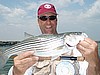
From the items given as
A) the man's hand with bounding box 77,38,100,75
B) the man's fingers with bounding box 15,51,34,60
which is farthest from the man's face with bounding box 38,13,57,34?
the man's hand with bounding box 77,38,100,75

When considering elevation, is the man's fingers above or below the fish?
below

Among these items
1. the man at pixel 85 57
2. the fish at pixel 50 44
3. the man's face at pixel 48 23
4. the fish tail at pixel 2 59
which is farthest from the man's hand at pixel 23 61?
the man's face at pixel 48 23

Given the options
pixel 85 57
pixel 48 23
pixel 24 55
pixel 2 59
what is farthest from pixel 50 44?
Result: pixel 48 23

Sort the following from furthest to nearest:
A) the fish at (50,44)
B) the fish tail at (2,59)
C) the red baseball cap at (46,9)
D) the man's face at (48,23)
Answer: the red baseball cap at (46,9) → the man's face at (48,23) → the fish tail at (2,59) → the fish at (50,44)

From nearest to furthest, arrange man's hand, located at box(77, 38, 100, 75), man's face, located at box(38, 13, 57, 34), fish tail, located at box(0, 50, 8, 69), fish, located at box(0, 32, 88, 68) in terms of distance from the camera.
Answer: man's hand, located at box(77, 38, 100, 75), fish, located at box(0, 32, 88, 68), fish tail, located at box(0, 50, 8, 69), man's face, located at box(38, 13, 57, 34)

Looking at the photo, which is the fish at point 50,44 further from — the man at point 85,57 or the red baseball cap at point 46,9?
the red baseball cap at point 46,9

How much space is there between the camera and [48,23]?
6430 millimetres

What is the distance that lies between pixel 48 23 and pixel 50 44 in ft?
6.93

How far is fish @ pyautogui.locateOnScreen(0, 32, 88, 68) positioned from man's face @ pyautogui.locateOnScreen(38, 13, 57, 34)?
1869 millimetres

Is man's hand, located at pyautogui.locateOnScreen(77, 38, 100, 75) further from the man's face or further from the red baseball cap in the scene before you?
the red baseball cap

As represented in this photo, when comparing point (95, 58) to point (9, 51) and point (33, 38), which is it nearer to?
point (33, 38)

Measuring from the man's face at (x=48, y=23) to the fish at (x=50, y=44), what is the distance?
1869 mm

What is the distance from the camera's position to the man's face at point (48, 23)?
6406 millimetres

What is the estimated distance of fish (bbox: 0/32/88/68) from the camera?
434 centimetres
